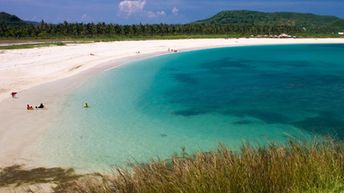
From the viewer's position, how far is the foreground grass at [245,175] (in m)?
6.35

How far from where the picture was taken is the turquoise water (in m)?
15.9

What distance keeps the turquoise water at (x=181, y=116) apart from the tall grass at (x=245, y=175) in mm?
2932

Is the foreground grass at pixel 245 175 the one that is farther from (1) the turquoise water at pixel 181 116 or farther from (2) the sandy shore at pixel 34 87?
(2) the sandy shore at pixel 34 87

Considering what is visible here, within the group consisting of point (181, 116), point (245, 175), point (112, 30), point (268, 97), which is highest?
point (112, 30)

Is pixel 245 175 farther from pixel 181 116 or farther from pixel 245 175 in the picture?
pixel 181 116

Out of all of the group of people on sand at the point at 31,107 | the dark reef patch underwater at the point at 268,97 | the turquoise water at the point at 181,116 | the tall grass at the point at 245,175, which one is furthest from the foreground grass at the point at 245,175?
the group of people on sand at the point at 31,107

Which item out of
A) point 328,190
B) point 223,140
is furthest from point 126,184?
point 223,140

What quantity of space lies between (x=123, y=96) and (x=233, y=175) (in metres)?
22.7

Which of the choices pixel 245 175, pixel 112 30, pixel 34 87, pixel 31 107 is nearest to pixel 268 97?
pixel 31 107

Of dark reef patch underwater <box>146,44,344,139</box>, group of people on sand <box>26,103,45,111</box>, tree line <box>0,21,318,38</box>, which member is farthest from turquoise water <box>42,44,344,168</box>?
tree line <box>0,21,318,38</box>

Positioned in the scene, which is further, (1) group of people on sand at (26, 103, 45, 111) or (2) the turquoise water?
(1) group of people on sand at (26, 103, 45, 111)

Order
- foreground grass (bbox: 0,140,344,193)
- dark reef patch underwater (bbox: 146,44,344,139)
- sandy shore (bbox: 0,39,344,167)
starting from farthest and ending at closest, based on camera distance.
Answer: dark reef patch underwater (bbox: 146,44,344,139) → sandy shore (bbox: 0,39,344,167) → foreground grass (bbox: 0,140,344,193)

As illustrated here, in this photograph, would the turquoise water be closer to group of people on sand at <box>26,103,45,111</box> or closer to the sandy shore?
the sandy shore

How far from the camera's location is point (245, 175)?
6.67m
